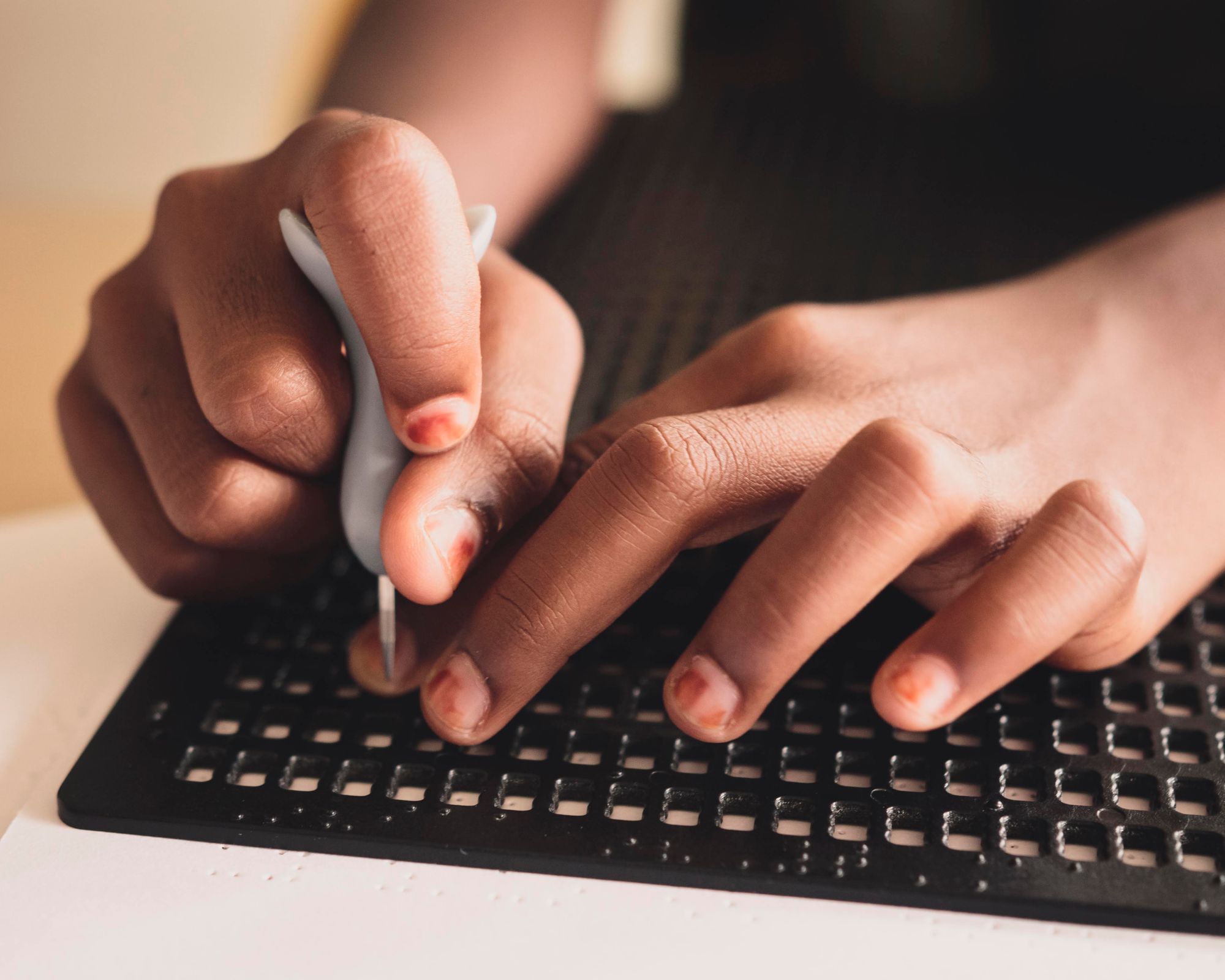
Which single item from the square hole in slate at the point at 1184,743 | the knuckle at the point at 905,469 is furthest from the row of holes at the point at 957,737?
the knuckle at the point at 905,469

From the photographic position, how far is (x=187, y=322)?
45 centimetres

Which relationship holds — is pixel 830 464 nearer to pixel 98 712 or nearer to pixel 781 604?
pixel 781 604

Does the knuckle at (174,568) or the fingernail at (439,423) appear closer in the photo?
the fingernail at (439,423)

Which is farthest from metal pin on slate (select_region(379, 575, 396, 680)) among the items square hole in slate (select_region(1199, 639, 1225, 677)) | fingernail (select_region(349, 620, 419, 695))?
square hole in slate (select_region(1199, 639, 1225, 677))

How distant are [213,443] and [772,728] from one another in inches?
9.6

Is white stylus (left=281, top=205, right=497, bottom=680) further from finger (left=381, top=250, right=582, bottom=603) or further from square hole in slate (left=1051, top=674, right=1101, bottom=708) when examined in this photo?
square hole in slate (left=1051, top=674, right=1101, bottom=708)

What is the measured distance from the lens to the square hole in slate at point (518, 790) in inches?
16.0

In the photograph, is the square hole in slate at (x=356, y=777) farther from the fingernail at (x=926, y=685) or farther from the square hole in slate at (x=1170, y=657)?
the square hole in slate at (x=1170, y=657)

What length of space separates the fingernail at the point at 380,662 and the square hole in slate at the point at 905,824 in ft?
0.63

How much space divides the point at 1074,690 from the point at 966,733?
56 millimetres

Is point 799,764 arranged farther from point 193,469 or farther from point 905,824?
point 193,469

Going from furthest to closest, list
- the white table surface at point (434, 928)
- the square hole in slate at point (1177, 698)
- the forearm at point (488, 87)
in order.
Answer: the forearm at point (488, 87) → the square hole in slate at point (1177, 698) → the white table surface at point (434, 928)

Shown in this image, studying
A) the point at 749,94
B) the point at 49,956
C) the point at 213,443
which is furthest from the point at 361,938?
the point at 749,94

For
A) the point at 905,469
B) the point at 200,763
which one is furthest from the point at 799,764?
the point at 200,763
